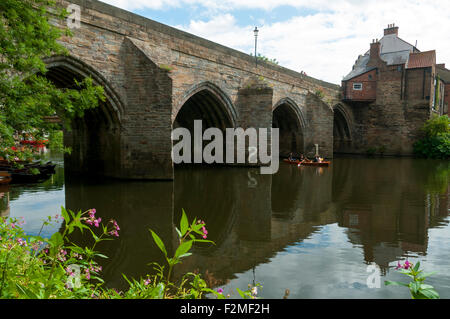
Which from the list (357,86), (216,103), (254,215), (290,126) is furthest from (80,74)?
(357,86)

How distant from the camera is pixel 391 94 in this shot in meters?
33.2

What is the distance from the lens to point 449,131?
3103cm

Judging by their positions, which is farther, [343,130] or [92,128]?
[343,130]

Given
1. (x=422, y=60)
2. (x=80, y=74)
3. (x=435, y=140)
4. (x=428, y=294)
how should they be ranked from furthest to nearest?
(x=422, y=60), (x=435, y=140), (x=80, y=74), (x=428, y=294)

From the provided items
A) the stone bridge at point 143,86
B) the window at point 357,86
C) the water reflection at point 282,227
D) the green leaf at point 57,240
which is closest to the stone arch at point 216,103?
the stone bridge at point 143,86

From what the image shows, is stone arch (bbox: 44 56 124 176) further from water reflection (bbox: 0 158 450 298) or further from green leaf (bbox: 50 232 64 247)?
green leaf (bbox: 50 232 64 247)

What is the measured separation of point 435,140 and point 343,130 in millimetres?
8158

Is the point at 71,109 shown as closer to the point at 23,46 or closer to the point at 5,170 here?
the point at 23,46

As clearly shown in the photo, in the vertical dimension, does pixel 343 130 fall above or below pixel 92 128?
above

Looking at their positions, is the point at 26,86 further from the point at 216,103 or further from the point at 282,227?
the point at 216,103

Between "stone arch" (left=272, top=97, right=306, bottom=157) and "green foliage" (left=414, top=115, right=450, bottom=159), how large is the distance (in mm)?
11819

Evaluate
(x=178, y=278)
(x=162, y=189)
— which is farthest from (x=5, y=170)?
(x=178, y=278)

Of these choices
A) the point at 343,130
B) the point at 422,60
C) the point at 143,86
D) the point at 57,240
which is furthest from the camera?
the point at 343,130

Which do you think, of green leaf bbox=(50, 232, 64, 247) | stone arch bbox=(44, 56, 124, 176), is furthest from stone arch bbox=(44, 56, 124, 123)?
green leaf bbox=(50, 232, 64, 247)
